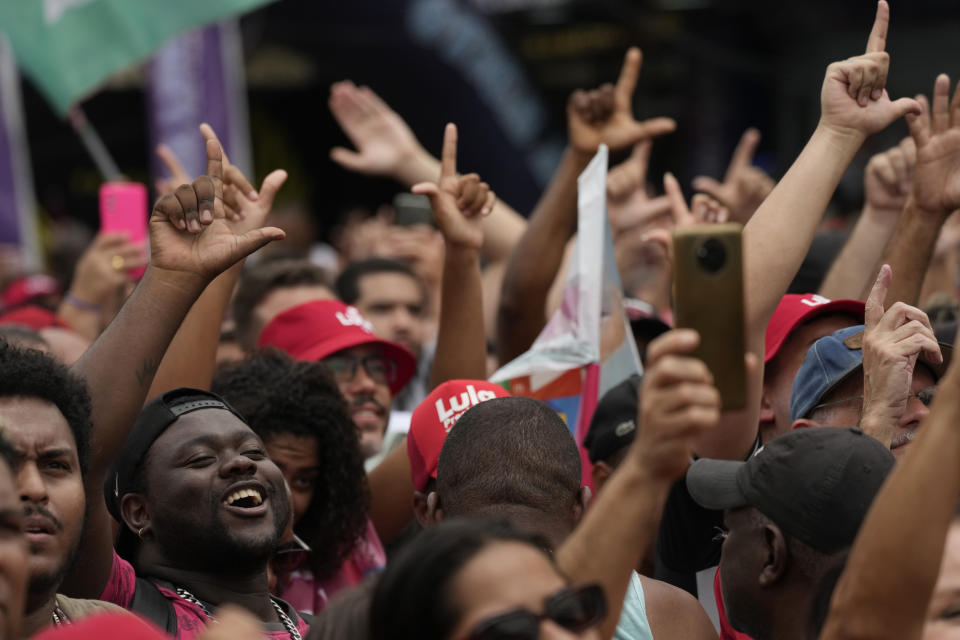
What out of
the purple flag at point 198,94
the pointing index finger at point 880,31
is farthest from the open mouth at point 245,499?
the purple flag at point 198,94

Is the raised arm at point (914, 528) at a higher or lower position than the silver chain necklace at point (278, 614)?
higher

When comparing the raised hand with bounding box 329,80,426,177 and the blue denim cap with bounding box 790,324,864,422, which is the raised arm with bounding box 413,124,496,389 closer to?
the blue denim cap with bounding box 790,324,864,422

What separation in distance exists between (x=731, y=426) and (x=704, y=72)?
32.1 feet

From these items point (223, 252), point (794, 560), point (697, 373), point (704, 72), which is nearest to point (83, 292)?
point (223, 252)

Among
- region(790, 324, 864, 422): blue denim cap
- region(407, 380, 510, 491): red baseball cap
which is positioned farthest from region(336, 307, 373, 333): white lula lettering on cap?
region(790, 324, 864, 422): blue denim cap

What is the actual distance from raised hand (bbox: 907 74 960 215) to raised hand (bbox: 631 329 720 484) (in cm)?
229

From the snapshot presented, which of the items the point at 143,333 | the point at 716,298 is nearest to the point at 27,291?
the point at 143,333

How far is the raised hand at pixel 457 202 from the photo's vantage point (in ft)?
13.8

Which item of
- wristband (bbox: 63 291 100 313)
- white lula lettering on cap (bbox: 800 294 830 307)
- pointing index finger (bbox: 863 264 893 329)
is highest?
pointing index finger (bbox: 863 264 893 329)

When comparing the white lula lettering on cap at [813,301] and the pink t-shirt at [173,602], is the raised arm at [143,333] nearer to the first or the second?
the pink t-shirt at [173,602]

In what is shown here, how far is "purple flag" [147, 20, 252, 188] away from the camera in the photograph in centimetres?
798

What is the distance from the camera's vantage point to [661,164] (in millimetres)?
13312

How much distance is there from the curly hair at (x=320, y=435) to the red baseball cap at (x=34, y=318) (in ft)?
5.85

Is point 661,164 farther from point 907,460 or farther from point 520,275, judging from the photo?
point 907,460
